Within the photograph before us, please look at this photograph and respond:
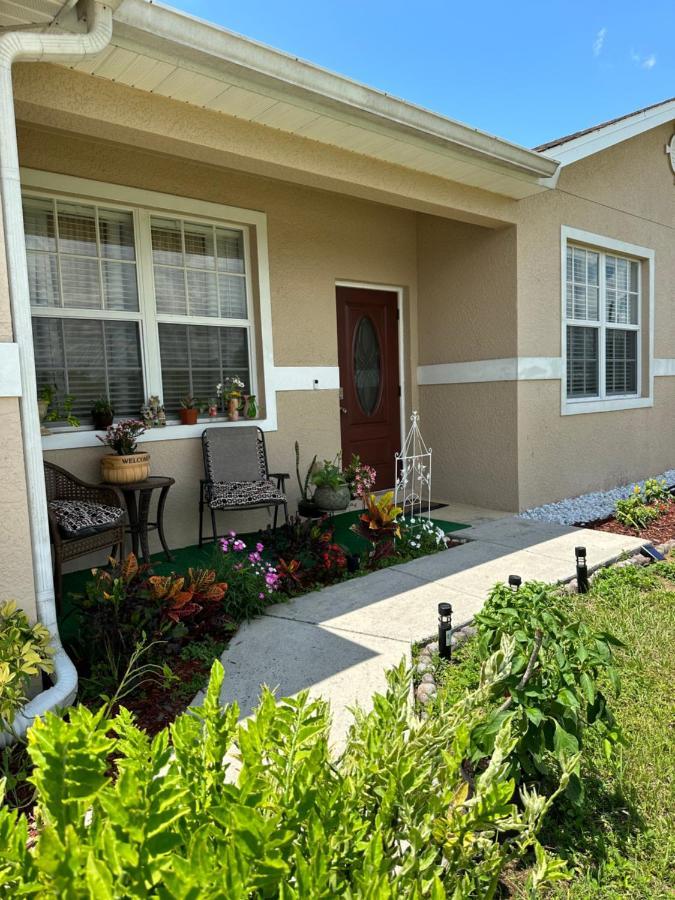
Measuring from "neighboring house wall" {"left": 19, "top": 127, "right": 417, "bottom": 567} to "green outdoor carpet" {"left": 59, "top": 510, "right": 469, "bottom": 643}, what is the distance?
164 mm

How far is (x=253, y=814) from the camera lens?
0.92 metres

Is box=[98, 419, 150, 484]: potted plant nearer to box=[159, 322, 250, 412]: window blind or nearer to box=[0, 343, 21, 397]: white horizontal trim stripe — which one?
box=[159, 322, 250, 412]: window blind

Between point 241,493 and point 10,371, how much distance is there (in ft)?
7.25

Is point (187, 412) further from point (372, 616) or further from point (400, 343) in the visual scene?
point (400, 343)

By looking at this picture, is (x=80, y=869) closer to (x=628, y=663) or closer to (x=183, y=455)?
(x=628, y=663)

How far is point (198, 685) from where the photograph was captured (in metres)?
2.67

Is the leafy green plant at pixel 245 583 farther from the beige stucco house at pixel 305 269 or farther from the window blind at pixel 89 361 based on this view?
the window blind at pixel 89 361

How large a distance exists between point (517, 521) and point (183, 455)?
2.97 m

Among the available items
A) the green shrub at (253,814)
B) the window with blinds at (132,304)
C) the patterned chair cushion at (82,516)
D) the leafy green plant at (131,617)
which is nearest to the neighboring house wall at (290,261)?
the window with blinds at (132,304)

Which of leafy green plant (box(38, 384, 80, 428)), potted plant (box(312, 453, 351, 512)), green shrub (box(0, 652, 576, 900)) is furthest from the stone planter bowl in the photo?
green shrub (box(0, 652, 576, 900))

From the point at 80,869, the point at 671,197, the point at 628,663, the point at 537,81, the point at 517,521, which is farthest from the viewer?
the point at 537,81

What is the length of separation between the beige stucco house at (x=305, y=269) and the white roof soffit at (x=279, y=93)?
1cm

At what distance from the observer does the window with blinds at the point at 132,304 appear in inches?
168

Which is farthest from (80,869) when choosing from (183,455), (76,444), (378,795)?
(183,455)
